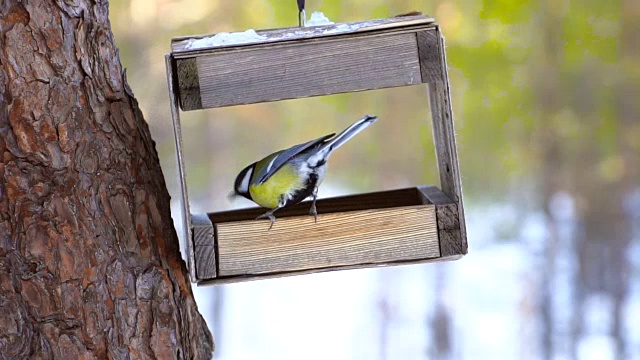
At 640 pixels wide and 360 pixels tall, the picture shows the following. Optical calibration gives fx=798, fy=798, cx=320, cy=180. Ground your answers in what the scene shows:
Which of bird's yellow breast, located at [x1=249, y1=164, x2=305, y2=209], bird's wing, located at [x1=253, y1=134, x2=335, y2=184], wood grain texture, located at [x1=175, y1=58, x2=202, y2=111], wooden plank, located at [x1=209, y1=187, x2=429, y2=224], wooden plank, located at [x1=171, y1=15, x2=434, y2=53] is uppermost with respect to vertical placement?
wooden plank, located at [x1=171, y1=15, x2=434, y2=53]

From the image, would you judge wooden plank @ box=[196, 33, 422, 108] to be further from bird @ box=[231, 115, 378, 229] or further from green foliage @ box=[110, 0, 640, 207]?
green foliage @ box=[110, 0, 640, 207]

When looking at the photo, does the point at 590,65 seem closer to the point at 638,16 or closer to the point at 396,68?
the point at 638,16

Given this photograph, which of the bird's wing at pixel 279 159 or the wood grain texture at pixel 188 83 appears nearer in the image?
the wood grain texture at pixel 188 83

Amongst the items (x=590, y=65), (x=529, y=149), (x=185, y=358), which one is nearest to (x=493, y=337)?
(x=529, y=149)

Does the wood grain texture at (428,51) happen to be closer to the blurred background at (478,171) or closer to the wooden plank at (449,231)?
the wooden plank at (449,231)

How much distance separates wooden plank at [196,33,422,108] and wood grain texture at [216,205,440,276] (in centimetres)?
24

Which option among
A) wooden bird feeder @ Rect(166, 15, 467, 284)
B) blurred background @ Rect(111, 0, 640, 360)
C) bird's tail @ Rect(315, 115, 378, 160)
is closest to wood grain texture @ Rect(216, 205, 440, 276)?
wooden bird feeder @ Rect(166, 15, 467, 284)

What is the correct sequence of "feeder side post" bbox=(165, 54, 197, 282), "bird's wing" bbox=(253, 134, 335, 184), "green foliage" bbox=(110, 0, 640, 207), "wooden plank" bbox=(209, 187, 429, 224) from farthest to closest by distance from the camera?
"green foliage" bbox=(110, 0, 640, 207) → "wooden plank" bbox=(209, 187, 429, 224) → "bird's wing" bbox=(253, 134, 335, 184) → "feeder side post" bbox=(165, 54, 197, 282)

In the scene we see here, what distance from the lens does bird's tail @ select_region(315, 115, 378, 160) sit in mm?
1589

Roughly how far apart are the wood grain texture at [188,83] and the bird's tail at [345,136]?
1.05 ft

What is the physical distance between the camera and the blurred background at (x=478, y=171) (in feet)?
11.5

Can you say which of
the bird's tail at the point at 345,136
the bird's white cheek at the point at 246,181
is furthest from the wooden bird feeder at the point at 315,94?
the bird's white cheek at the point at 246,181

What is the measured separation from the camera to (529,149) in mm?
3670

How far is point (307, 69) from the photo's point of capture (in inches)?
57.3
